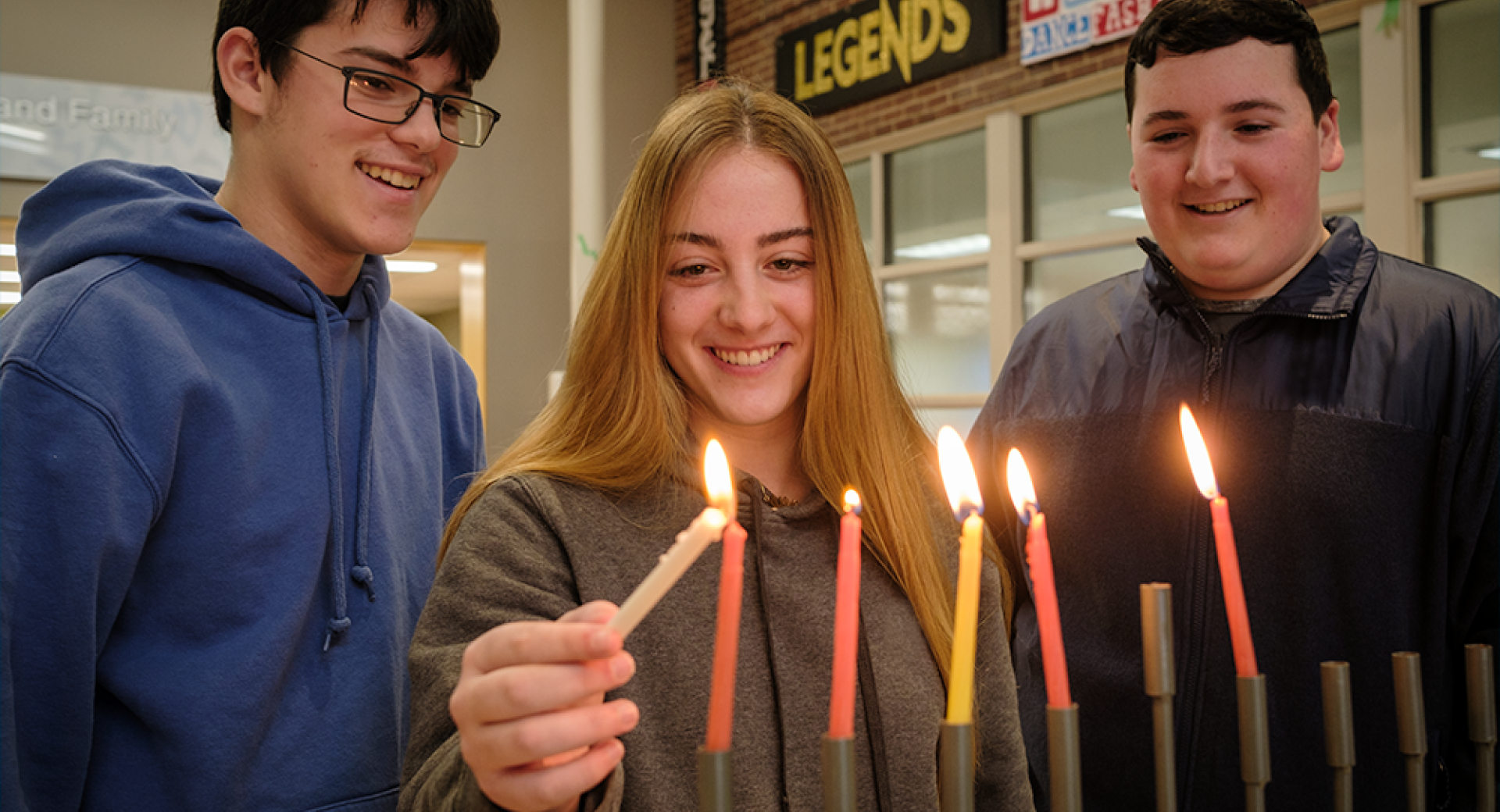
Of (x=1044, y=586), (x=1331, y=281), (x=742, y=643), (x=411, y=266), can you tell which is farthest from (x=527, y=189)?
(x=1044, y=586)

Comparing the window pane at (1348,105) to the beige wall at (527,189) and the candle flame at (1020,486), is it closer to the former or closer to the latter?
the candle flame at (1020,486)

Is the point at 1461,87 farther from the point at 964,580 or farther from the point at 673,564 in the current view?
the point at 673,564

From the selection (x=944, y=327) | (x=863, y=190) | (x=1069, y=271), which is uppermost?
(x=863, y=190)

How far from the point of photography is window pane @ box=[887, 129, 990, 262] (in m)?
5.86

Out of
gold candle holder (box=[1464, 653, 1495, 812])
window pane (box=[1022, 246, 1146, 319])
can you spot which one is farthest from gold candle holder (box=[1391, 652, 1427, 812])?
window pane (box=[1022, 246, 1146, 319])

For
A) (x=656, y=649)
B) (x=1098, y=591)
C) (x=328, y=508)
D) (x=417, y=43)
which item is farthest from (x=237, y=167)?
(x=1098, y=591)

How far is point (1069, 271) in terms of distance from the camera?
538 cm

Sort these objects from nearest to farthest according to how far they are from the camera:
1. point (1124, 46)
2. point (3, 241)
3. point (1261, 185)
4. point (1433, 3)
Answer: point (1261, 185) → point (1433, 3) → point (1124, 46) → point (3, 241)

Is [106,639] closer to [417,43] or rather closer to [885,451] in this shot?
[417,43]

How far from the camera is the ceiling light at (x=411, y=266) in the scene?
7.53 meters

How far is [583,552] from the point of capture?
113 centimetres

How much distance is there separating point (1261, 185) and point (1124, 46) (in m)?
3.77

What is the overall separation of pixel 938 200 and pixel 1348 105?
2.29 metres

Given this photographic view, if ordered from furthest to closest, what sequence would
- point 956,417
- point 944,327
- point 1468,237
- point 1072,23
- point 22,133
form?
point 944,327
point 956,417
point 22,133
point 1072,23
point 1468,237
